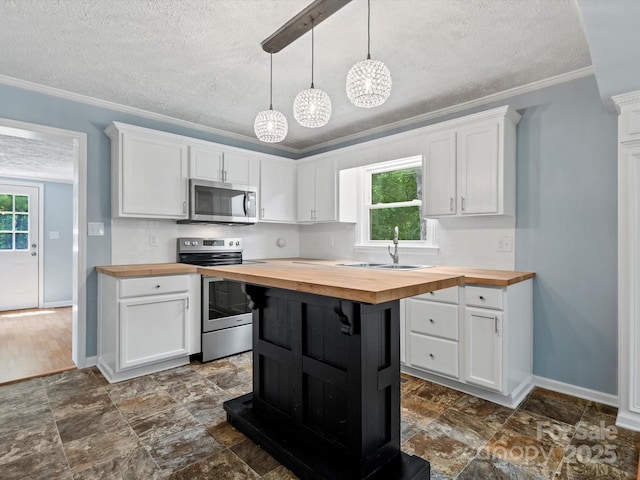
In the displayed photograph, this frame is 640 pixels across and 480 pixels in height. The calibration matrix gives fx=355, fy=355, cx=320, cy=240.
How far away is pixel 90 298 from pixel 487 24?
3.65 m

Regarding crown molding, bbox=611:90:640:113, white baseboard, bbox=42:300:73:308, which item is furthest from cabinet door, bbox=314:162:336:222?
white baseboard, bbox=42:300:73:308

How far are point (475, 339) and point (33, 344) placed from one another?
4409mm

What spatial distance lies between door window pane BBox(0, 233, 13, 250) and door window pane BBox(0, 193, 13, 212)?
40cm

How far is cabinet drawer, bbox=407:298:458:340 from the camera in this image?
264cm

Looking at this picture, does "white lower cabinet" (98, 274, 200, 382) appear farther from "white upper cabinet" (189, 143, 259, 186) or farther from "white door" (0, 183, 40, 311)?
"white door" (0, 183, 40, 311)

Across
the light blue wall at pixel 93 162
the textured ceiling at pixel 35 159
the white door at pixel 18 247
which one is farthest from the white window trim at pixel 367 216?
the white door at pixel 18 247

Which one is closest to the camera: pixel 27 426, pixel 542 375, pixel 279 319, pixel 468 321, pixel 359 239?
pixel 279 319

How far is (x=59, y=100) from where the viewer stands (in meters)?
3.00

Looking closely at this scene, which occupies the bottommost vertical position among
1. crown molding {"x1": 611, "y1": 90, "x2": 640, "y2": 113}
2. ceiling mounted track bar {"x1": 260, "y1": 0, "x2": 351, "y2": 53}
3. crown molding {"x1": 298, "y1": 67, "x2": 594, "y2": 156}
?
crown molding {"x1": 611, "y1": 90, "x2": 640, "y2": 113}

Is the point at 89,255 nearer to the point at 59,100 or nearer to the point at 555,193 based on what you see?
the point at 59,100

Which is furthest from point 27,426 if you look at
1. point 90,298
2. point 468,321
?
point 468,321

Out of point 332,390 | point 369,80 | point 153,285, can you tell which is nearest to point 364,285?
point 332,390

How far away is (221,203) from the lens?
11.9 feet

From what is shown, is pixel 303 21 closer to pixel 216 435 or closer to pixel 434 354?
pixel 216 435
